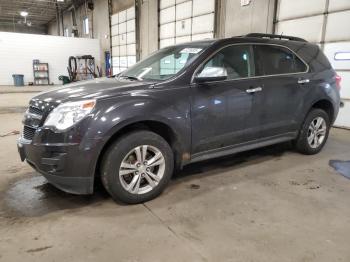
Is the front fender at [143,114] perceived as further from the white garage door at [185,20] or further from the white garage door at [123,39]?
the white garage door at [123,39]

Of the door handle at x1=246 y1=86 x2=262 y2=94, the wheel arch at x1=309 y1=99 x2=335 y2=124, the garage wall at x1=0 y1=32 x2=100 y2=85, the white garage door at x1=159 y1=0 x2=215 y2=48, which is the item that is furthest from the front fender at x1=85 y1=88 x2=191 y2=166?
the garage wall at x1=0 y1=32 x2=100 y2=85

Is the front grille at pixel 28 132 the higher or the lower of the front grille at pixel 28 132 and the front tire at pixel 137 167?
the higher

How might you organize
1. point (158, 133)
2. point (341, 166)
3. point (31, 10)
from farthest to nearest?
1. point (31, 10)
2. point (341, 166)
3. point (158, 133)

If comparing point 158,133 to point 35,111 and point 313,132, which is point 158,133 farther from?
point 313,132

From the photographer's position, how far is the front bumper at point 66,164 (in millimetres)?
2297

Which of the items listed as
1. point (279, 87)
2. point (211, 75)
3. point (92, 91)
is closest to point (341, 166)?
point (279, 87)

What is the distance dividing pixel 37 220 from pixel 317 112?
3551 mm

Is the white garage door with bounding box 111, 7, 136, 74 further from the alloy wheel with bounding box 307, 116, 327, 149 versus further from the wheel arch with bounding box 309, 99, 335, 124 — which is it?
the alloy wheel with bounding box 307, 116, 327, 149

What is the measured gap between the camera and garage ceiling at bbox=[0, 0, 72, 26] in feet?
70.3

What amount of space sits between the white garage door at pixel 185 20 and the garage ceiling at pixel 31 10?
12.8 m

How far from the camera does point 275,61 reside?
11.5 feet

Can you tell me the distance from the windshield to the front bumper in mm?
1077

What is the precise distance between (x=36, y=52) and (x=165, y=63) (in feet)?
59.4

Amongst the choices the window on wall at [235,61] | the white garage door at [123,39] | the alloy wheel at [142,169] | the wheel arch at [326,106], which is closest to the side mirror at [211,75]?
the window on wall at [235,61]
